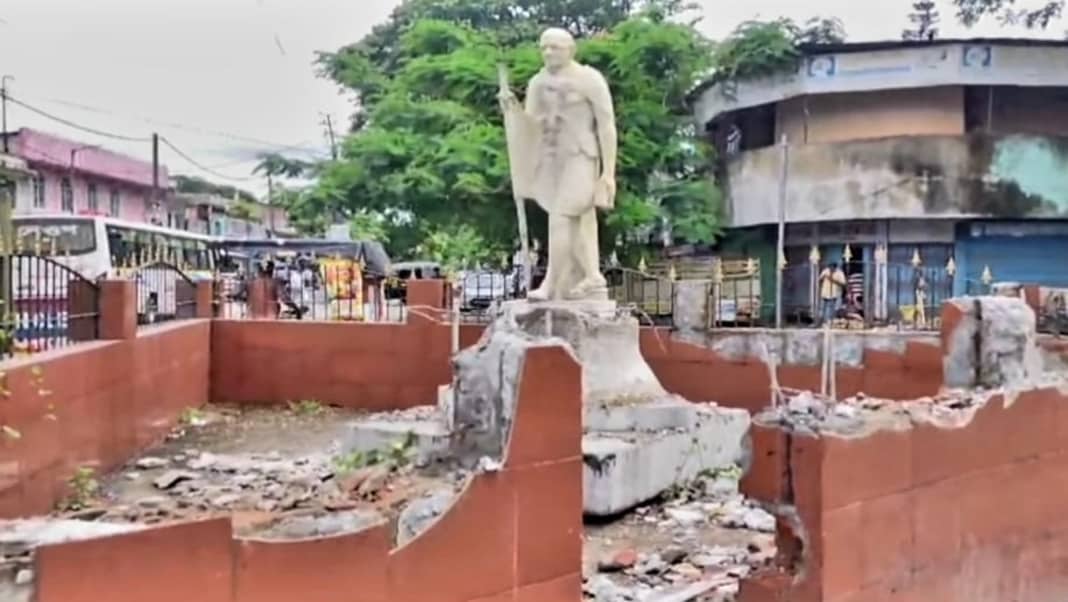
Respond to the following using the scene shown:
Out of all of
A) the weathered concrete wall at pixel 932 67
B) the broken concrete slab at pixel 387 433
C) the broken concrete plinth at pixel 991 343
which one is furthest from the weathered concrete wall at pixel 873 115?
the broken concrete plinth at pixel 991 343

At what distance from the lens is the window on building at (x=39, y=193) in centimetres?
2951

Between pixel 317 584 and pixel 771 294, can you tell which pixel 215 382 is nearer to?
pixel 317 584

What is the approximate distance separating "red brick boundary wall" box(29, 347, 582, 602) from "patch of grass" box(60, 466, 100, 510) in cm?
457

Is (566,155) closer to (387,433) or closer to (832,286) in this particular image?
(387,433)

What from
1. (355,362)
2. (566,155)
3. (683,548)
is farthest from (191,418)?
(683,548)

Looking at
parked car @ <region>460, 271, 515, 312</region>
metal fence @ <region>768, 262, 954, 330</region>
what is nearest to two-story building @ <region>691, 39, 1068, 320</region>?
metal fence @ <region>768, 262, 954, 330</region>

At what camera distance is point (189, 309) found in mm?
13742

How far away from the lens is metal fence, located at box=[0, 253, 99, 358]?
7.48 meters

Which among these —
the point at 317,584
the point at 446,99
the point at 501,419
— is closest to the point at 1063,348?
the point at 501,419

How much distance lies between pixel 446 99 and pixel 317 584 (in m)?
17.0

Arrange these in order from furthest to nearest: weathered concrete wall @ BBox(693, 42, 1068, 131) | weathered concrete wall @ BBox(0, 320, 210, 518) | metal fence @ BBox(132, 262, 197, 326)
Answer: weathered concrete wall @ BBox(693, 42, 1068, 131) < metal fence @ BBox(132, 262, 197, 326) < weathered concrete wall @ BBox(0, 320, 210, 518)

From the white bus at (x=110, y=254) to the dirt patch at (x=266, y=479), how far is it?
4.86 ft

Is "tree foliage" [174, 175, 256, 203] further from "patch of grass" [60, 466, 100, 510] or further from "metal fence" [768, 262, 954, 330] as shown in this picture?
"patch of grass" [60, 466, 100, 510]

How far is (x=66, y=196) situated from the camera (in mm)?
31938
